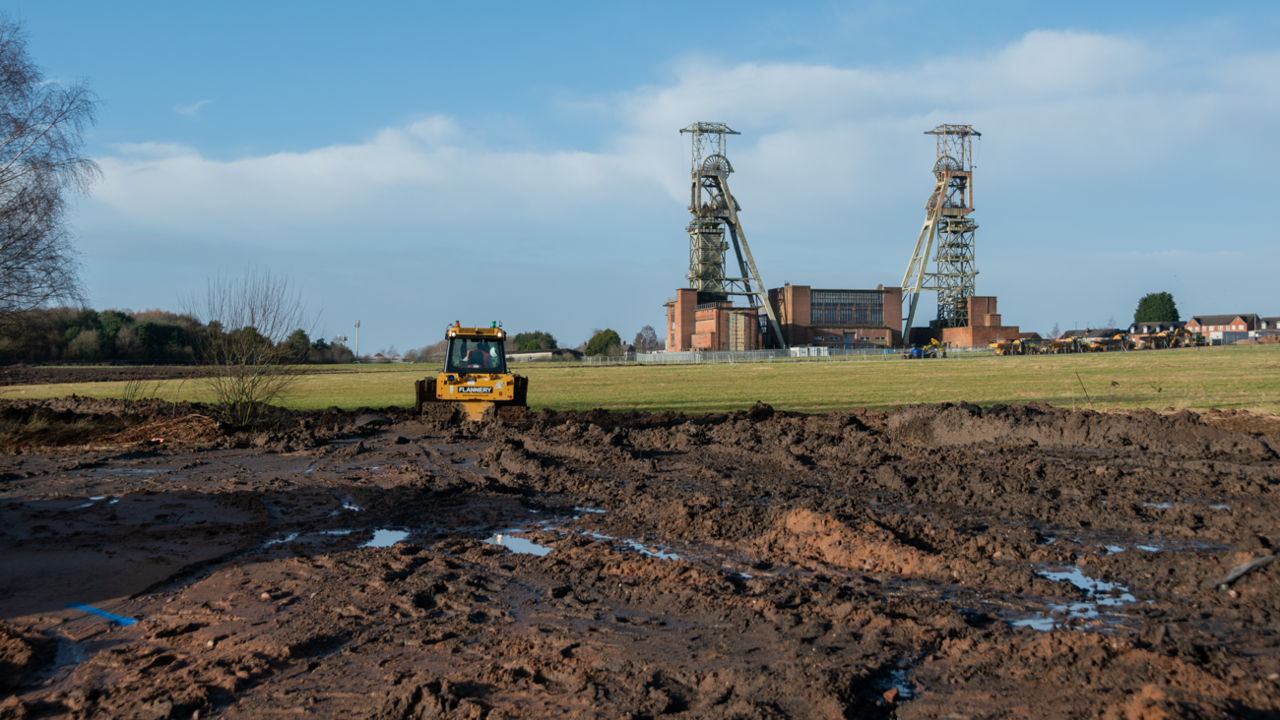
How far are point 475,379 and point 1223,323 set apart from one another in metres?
164

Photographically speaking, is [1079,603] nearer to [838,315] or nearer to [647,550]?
[647,550]

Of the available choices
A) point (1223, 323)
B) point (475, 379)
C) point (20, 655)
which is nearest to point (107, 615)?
point (20, 655)

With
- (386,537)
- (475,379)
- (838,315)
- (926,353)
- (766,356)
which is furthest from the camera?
(838,315)

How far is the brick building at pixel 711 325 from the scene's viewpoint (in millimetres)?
80812

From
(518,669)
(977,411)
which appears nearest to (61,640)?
(518,669)

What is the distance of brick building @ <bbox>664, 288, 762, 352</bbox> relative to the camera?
80.8 meters

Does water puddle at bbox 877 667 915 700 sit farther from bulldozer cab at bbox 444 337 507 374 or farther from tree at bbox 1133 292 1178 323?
tree at bbox 1133 292 1178 323

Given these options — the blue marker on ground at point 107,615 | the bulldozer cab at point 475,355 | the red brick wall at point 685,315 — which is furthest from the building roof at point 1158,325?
the blue marker on ground at point 107,615

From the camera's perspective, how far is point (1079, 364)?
134 ft

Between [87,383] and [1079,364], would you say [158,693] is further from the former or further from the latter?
[87,383]

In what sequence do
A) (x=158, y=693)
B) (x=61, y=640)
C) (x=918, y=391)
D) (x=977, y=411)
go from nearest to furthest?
(x=158, y=693), (x=61, y=640), (x=977, y=411), (x=918, y=391)

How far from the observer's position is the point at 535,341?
442 feet

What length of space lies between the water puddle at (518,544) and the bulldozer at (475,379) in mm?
10761

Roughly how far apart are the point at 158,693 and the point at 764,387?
30.8 m
